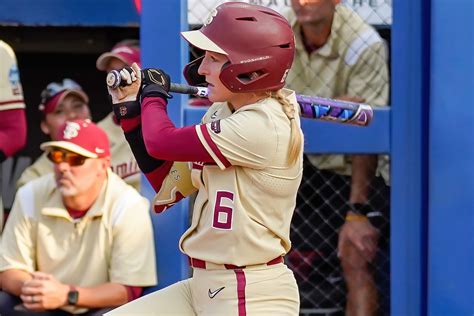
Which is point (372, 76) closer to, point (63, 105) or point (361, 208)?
point (361, 208)

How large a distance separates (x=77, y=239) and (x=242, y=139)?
1588mm

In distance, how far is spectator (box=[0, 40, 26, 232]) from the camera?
4.34 meters

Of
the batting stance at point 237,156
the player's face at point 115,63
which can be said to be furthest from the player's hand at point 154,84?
the player's face at point 115,63

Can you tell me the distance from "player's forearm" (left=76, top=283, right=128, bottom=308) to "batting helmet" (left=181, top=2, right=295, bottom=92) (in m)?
1.44

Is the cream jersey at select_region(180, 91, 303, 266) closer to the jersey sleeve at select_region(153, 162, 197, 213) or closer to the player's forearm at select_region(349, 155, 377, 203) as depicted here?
the jersey sleeve at select_region(153, 162, 197, 213)

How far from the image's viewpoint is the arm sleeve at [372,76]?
394 cm

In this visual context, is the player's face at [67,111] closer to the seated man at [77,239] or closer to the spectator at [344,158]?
the seated man at [77,239]

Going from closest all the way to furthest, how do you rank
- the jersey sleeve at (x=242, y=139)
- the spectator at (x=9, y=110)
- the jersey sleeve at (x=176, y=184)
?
the jersey sleeve at (x=242, y=139) → the jersey sleeve at (x=176, y=184) → the spectator at (x=9, y=110)

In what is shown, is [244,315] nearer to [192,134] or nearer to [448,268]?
[192,134]

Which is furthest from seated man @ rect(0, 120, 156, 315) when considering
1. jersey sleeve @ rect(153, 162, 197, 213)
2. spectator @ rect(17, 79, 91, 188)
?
jersey sleeve @ rect(153, 162, 197, 213)

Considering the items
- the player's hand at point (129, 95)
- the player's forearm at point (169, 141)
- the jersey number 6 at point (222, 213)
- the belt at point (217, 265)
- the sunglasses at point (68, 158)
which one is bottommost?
the belt at point (217, 265)

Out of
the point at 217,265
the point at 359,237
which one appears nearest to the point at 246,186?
the point at 217,265

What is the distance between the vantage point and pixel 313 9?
13.1 feet

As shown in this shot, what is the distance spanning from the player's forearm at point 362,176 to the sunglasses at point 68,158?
108 centimetres
